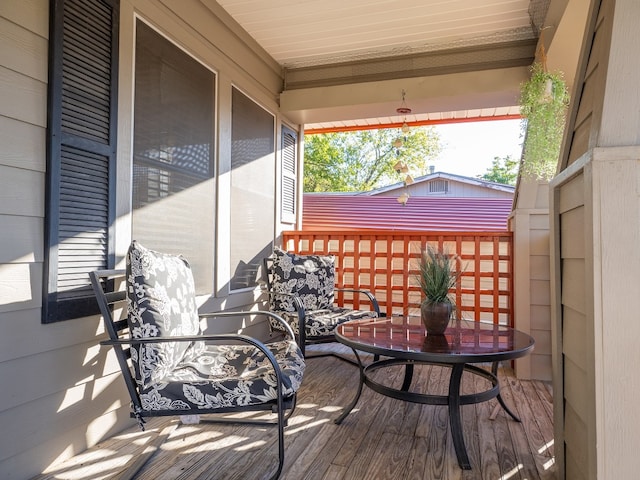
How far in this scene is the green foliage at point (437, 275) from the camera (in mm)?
2131

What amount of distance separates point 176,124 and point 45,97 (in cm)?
85

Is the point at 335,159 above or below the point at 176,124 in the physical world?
above

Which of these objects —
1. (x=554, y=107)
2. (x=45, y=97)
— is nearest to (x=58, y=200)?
(x=45, y=97)

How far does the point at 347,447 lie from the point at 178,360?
874 mm

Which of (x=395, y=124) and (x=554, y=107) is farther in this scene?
(x=395, y=124)

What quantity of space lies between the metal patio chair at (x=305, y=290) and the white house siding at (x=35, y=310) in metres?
1.30

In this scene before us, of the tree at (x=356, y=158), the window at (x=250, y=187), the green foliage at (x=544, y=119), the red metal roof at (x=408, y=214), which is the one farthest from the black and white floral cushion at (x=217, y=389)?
the tree at (x=356, y=158)

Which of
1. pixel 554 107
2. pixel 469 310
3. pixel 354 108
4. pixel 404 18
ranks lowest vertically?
pixel 469 310

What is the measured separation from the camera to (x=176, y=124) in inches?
99.3

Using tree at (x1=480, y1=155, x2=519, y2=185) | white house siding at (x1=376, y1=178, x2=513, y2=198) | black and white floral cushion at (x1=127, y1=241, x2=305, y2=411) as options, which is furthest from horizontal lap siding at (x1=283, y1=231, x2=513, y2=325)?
tree at (x1=480, y1=155, x2=519, y2=185)

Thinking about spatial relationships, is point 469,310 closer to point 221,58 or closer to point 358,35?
point 358,35

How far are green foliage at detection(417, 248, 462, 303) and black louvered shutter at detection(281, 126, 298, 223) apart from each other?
7.04 feet

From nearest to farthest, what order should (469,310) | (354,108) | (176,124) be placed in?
(176,124) < (469,310) < (354,108)

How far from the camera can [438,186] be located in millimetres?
11609
